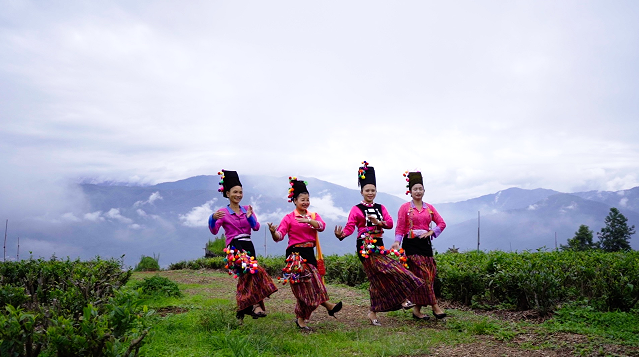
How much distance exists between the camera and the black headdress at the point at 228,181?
6.97m

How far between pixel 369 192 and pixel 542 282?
2.69m

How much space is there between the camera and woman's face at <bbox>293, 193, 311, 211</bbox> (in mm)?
6659

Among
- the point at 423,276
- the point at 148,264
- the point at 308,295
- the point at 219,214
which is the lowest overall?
the point at 148,264

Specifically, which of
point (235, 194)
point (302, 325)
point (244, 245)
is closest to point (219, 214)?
point (235, 194)

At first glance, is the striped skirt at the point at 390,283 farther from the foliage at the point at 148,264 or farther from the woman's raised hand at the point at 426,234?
the foliage at the point at 148,264

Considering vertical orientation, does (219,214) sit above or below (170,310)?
above

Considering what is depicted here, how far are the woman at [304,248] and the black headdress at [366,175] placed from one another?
815 millimetres

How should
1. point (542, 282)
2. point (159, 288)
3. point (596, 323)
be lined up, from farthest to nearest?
1. point (159, 288)
2. point (542, 282)
3. point (596, 323)

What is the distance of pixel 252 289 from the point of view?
6.52 metres

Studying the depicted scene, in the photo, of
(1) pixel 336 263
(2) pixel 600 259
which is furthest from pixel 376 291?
(1) pixel 336 263

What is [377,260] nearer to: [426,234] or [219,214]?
[426,234]

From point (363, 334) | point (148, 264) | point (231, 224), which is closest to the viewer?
point (363, 334)

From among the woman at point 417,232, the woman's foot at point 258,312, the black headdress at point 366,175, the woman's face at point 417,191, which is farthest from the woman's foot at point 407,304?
the woman's foot at point 258,312

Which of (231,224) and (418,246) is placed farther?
(418,246)
